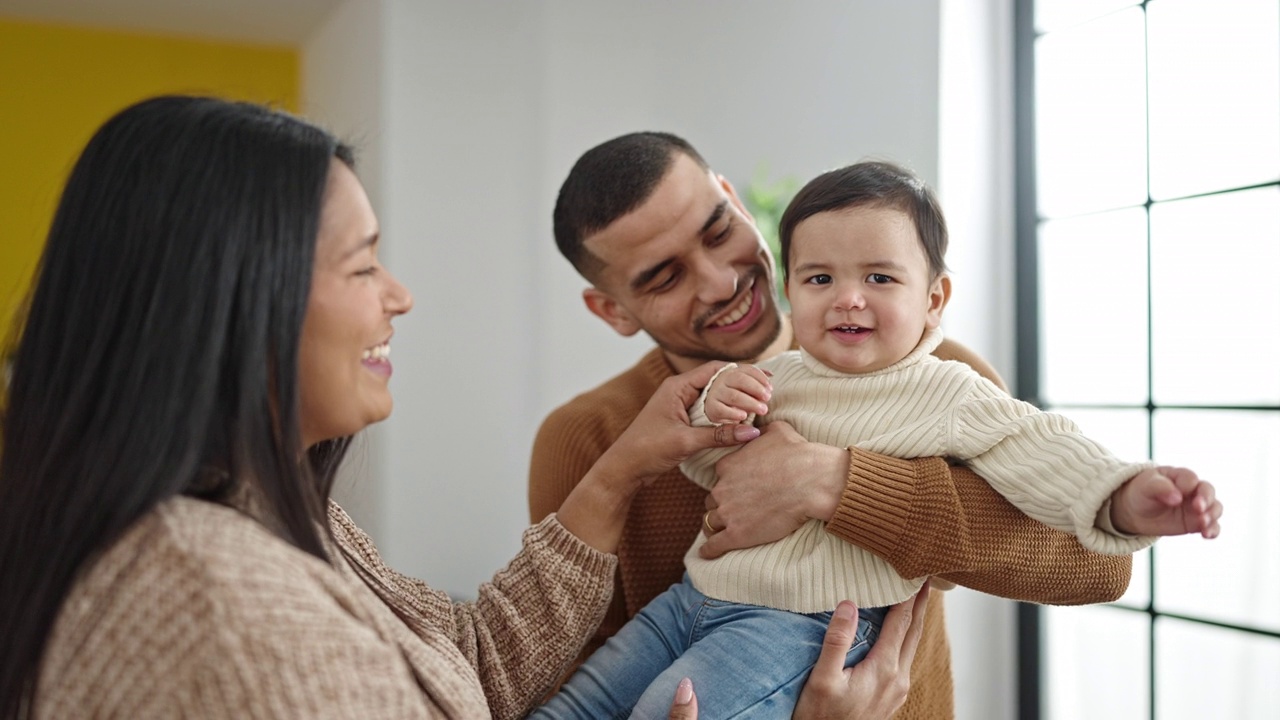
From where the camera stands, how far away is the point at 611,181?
178 cm

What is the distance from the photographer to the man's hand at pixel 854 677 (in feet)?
4.27

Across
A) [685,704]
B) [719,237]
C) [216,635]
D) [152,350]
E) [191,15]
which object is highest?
[191,15]

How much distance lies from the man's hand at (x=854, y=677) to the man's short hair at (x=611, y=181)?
0.78 metres

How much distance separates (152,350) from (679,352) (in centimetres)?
106

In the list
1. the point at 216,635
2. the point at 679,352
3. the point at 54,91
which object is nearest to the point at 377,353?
the point at 216,635

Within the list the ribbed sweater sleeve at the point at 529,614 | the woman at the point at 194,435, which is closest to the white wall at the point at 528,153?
the ribbed sweater sleeve at the point at 529,614

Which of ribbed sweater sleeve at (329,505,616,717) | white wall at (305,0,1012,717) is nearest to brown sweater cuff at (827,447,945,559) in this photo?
ribbed sweater sleeve at (329,505,616,717)

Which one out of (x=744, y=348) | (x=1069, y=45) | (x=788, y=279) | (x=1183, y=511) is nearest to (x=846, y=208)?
(x=788, y=279)

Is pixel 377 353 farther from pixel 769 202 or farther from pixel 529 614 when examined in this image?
pixel 769 202

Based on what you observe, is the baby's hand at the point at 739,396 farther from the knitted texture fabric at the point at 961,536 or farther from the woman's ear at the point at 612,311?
the woman's ear at the point at 612,311

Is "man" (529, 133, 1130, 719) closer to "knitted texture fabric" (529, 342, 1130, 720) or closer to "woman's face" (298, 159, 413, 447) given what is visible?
"knitted texture fabric" (529, 342, 1130, 720)

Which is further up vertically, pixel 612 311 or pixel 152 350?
pixel 612 311

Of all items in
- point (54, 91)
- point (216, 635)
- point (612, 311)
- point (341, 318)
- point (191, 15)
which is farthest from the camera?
point (54, 91)

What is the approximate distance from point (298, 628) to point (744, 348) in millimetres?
1053
